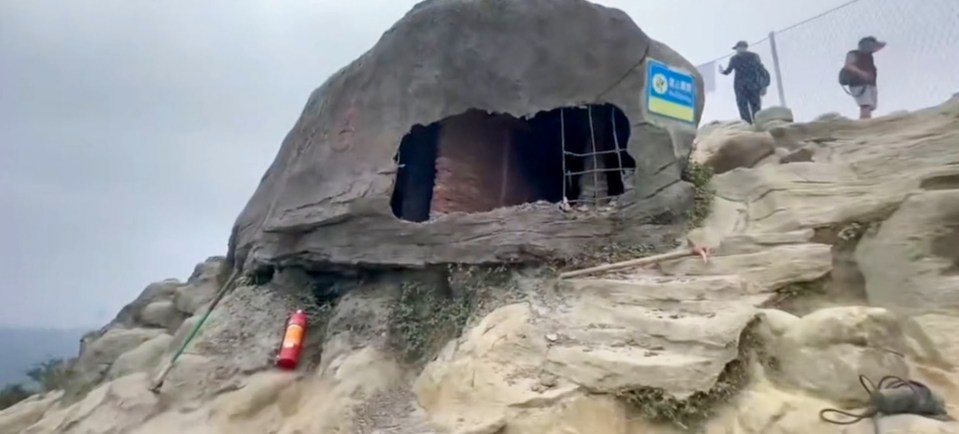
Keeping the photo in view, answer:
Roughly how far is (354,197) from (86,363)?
15.2ft

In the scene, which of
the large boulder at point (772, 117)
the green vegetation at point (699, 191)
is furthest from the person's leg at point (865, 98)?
the green vegetation at point (699, 191)

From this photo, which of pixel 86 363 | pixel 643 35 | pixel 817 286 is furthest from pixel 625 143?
pixel 86 363

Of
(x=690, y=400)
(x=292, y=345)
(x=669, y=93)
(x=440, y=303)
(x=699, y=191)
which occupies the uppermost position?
(x=669, y=93)

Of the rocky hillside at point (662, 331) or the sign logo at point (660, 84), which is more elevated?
the sign logo at point (660, 84)

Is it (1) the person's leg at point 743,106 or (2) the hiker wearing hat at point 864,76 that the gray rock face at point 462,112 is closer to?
(2) the hiker wearing hat at point 864,76

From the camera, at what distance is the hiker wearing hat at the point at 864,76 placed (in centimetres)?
748

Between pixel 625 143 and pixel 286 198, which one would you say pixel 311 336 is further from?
pixel 625 143

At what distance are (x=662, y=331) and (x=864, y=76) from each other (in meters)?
5.15

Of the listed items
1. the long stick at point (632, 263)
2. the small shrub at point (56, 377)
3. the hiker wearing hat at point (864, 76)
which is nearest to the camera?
the long stick at point (632, 263)

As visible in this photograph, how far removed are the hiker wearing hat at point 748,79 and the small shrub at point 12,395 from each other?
12.4m

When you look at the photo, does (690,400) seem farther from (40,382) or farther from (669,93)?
(40,382)

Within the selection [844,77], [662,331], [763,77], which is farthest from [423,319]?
[763,77]

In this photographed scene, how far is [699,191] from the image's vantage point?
607 centimetres

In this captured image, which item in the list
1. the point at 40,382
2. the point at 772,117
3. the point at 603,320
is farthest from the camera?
the point at 40,382
